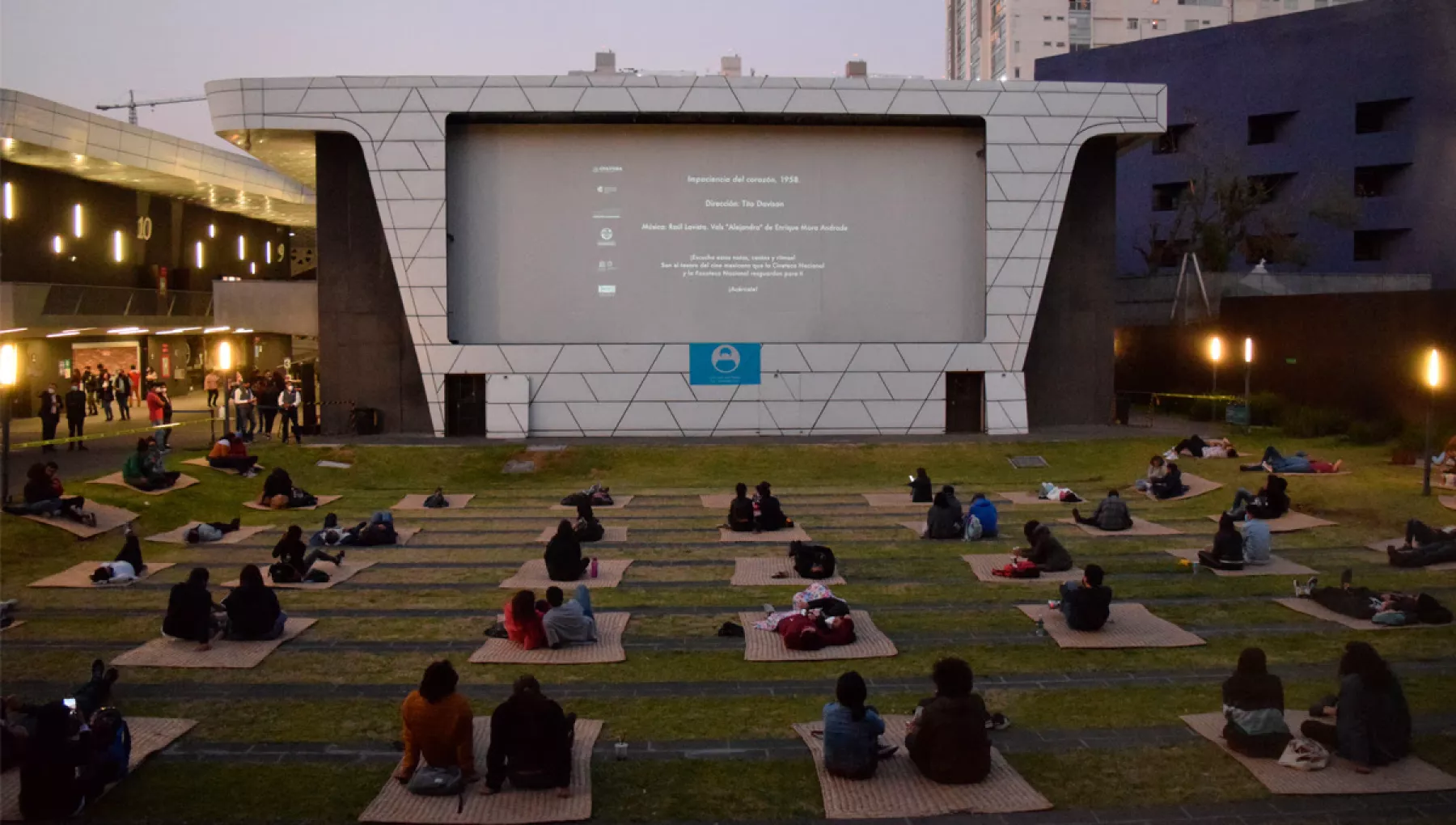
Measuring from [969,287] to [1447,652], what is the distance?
68.2 ft

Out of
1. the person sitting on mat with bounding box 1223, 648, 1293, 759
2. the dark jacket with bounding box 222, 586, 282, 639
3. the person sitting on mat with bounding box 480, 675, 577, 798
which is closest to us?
the person sitting on mat with bounding box 480, 675, 577, 798

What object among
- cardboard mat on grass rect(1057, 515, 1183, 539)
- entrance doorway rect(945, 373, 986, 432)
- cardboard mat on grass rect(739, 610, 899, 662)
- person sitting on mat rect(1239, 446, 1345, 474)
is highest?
entrance doorway rect(945, 373, 986, 432)

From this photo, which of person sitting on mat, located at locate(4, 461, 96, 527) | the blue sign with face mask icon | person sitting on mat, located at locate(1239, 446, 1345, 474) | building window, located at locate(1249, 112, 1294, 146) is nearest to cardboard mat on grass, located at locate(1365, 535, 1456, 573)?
person sitting on mat, located at locate(1239, 446, 1345, 474)

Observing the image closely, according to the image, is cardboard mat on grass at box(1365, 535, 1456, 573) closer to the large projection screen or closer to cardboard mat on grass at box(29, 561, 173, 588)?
the large projection screen

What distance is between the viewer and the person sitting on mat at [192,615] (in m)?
11.9

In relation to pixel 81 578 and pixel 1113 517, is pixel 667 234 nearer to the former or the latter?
pixel 1113 517

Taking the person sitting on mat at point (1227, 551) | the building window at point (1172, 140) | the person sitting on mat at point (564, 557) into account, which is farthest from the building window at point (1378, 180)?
the person sitting on mat at point (564, 557)

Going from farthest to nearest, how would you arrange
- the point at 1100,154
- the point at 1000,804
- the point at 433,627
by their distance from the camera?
the point at 1100,154, the point at 433,627, the point at 1000,804

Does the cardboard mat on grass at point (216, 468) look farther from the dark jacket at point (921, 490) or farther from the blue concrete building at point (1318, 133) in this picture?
the blue concrete building at point (1318, 133)

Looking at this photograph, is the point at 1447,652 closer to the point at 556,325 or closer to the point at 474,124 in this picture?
the point at 556,325

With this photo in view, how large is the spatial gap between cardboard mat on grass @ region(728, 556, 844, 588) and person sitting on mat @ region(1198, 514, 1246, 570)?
206 inches

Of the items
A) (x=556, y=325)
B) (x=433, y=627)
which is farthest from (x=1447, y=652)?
(x=556, y=325)

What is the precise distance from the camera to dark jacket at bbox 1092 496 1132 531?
61.3ft

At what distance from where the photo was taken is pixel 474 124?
30156 mm
